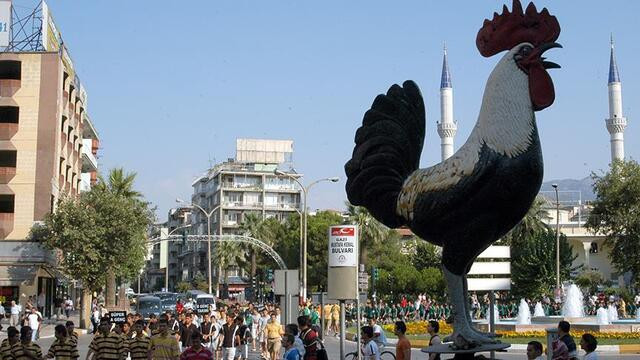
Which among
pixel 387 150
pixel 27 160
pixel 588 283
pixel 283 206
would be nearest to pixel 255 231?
pixel 283 206

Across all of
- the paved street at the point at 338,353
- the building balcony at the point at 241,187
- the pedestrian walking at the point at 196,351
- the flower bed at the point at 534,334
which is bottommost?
the paved street at the point at 338,353

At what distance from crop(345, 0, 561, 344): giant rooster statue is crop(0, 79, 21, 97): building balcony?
42.9 m

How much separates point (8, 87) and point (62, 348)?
129 ft

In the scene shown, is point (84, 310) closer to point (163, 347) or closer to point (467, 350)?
point (163, 347)

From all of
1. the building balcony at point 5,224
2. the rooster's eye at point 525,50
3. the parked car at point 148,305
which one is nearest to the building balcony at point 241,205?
the building balcony at point 5,224

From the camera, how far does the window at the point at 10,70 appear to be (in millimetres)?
50553

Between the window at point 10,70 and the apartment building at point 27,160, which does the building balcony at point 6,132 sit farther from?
the window at point 10,70

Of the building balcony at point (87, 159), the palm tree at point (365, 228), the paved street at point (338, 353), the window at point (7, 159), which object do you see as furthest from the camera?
the building balcony at point (87, 159)

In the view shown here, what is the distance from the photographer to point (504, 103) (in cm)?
992

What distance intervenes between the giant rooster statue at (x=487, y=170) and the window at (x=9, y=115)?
145ft

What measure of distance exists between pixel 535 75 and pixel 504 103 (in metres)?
0.53

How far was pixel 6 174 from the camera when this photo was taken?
159 feet

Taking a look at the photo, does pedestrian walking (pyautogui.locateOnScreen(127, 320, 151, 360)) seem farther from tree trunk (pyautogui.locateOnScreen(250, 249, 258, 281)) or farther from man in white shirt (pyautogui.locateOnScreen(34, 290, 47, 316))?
tree trunk (pyautogui.locateOnScreen(250, 249, 258, 281))

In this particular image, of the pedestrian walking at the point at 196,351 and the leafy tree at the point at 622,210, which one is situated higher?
the leafy tree at the point at 622,210
